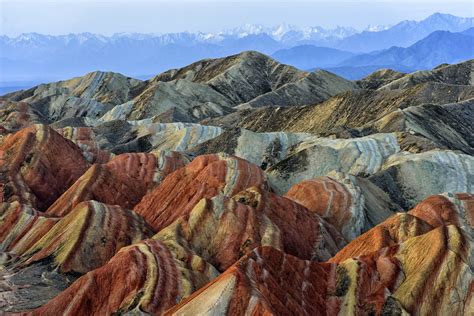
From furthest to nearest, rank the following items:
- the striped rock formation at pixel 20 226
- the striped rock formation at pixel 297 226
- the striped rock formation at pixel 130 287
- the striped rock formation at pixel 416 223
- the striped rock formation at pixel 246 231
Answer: the striped rock formation at pixel 20 226 < the striped rock formation at pixel 297 226 < the striped rock formation at pixel 246 231 < the striped rock formation at pixel 416 223 < the striped rock formation at pixel 130 287

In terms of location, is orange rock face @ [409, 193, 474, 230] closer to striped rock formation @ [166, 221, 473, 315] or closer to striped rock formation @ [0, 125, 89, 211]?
striped rock formation @ [166, 221, 473, 315]

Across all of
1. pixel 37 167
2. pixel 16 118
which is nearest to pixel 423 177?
pixel 37 167

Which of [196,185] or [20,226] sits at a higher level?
[20,226]

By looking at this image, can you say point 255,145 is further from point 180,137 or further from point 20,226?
point 20,226

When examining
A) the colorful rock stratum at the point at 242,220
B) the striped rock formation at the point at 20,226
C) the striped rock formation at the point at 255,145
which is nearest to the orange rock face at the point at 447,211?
the colorful rock stratum at the point at 242,220

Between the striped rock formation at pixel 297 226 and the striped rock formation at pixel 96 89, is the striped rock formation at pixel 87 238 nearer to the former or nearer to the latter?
the striped rock formation at pixel 297 226

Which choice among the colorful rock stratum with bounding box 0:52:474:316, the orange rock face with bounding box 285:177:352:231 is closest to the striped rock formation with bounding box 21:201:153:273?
the colorful rock stratum with bounding box 0:52:474:316

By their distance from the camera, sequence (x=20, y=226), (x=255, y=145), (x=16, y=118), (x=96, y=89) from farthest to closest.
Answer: (x=96, y=89) → (x=16, y=118) → (x=255, y=145) → (x=20, y=226)
